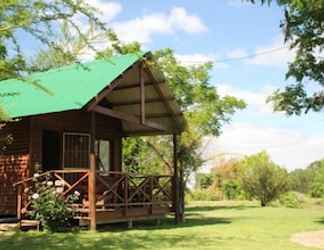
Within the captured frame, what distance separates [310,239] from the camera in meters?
13.0

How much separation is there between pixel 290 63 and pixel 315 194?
19.9m

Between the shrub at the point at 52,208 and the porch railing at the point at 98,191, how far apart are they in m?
0.17

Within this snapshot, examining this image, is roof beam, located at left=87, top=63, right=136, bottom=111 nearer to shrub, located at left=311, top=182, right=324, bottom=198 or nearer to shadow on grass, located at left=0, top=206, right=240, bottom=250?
shadow on grass, located at left=0, top=206, right=240, bottom=250

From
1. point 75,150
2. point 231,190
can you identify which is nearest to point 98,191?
point 75,150

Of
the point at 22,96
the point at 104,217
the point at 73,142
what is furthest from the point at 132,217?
the point at 22,96

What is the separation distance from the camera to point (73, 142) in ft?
57.6

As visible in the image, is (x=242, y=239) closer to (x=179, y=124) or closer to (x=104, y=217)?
(x=104, y=217)

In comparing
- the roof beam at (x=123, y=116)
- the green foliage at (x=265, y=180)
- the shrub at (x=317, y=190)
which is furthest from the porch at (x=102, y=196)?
the shrub at (x=317, y=190)

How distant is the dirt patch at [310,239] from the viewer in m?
12.0

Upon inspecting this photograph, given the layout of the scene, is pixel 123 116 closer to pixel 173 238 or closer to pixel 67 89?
pixel 67 89

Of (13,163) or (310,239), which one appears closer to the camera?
(310,239)

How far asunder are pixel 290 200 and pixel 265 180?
1.82 metres

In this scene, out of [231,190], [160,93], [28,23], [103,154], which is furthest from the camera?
[231,190]

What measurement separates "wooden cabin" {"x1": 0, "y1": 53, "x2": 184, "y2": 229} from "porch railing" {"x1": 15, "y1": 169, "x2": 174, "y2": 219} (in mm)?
28
